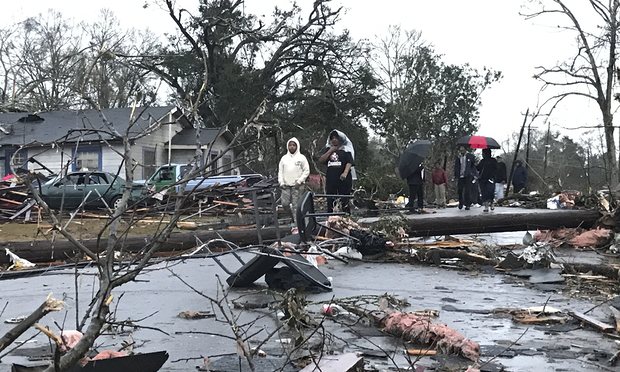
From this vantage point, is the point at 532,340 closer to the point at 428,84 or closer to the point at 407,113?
the point at 407,113

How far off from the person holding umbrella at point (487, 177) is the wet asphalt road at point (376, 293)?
7084mm

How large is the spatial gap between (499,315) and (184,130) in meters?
35.1

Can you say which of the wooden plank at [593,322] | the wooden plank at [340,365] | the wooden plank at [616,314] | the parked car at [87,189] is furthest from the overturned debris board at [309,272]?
the wooden plank at [340,365]

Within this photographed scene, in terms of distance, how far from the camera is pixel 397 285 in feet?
26.8

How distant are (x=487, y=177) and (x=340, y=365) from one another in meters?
13.6

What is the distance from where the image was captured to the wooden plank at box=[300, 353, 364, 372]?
3.94 m

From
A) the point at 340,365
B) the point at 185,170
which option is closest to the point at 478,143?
the point at 340,365

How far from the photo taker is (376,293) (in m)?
7.45

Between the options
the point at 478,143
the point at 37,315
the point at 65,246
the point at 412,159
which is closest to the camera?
the point at 37,315

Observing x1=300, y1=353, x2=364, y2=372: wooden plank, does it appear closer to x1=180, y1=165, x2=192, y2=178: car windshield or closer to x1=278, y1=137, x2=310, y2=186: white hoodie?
x1=180, y1=165, x2=192, y2=178: car windshield

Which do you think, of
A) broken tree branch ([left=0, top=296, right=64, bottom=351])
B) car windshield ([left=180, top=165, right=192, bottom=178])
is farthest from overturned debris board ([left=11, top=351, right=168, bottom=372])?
broken tree branch ([left=0, top=296, right=64, bottom=351])

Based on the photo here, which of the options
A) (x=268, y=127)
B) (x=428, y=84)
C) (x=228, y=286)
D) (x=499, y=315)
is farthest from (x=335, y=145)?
(x=428, y=84)

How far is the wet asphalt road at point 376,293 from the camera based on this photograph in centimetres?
489

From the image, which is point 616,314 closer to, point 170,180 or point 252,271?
point 252,271
